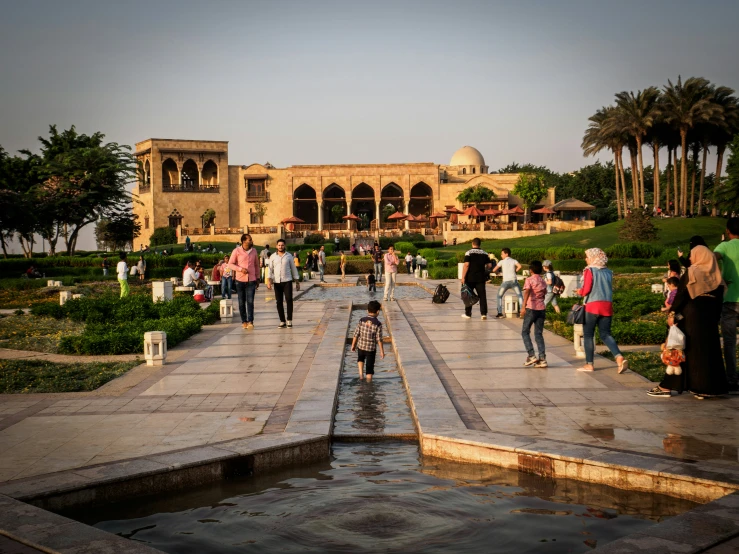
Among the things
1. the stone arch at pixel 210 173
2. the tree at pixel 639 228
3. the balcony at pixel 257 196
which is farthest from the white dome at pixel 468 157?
the tree at pixel 639 228

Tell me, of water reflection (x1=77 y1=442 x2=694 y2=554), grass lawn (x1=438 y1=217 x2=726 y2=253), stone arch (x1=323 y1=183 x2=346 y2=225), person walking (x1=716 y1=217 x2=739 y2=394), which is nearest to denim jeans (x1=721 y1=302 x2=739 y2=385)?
person walking (x1=716 y1=217 x2=739 y2=394)

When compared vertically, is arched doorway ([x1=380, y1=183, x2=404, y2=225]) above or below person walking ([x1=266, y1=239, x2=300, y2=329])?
above

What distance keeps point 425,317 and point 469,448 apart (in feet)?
33.4

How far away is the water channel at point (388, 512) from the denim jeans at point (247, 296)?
8.30m

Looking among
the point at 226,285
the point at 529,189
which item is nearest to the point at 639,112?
the point at 529,189

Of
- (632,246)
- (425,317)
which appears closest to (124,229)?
(632,246)

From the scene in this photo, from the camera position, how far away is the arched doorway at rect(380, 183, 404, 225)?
71688 millimetres

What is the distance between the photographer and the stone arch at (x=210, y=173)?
7125cm

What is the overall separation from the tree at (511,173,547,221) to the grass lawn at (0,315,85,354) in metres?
53.3

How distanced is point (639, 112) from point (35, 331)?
45.6 metres

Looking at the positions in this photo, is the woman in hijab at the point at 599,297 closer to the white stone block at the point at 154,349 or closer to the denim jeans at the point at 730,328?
the denim jeans at the point at 730,328

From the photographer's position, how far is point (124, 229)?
166 ft

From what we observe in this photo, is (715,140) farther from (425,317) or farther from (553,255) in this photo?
(425,317)

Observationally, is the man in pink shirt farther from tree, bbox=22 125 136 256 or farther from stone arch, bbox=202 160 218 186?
stone arch, bbox=202 160 218 186
